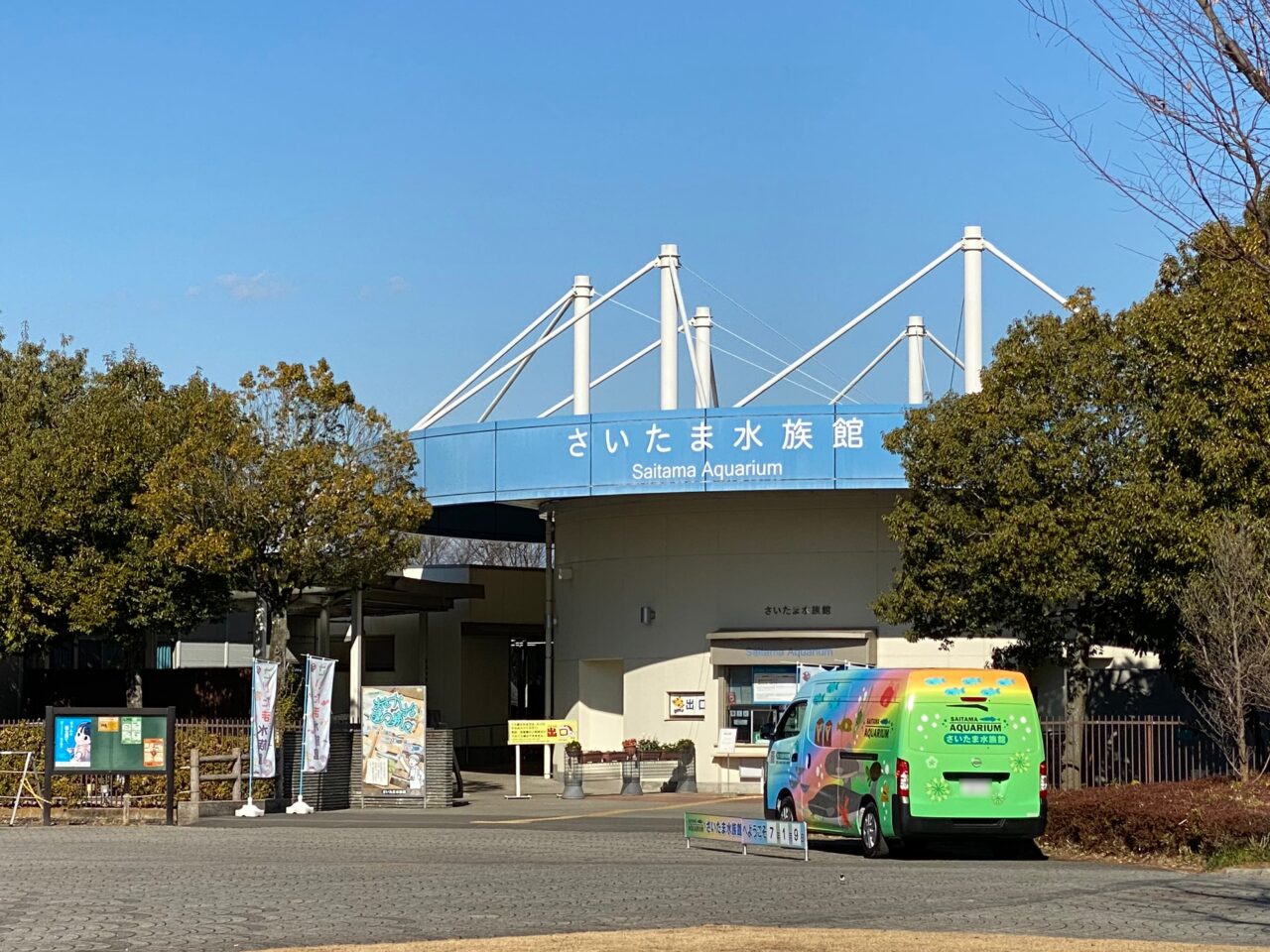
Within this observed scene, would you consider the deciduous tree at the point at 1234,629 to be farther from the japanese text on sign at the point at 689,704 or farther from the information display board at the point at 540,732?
the japanese text on sign at the point at 689,704

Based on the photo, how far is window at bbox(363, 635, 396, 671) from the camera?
50.6 metres

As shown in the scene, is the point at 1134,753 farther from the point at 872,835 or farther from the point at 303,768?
the point at 303,768

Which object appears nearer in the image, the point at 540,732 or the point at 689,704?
the point at 540,732

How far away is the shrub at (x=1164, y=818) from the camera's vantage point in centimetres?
1756

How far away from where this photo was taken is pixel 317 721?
26.3m

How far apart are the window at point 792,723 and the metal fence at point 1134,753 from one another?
174 inches

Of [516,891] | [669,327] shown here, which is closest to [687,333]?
[669,327]

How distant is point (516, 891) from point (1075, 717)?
14.4 m

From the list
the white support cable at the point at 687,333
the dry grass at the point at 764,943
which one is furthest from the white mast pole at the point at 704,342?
the dry grass at the point at 764,943

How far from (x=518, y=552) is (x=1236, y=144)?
99068 mm

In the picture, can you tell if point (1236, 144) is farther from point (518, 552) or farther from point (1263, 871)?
point (518, 552)

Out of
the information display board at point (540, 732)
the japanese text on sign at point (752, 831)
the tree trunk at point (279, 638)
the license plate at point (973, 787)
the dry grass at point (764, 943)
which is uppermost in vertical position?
the tree trunk at point (279, 638)

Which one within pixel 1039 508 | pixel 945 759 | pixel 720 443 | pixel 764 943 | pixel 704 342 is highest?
pixel 704 342

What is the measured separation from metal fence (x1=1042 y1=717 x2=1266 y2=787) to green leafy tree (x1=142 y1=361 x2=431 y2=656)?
37.6 feet
